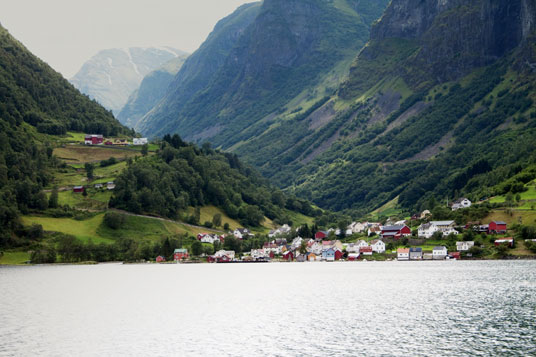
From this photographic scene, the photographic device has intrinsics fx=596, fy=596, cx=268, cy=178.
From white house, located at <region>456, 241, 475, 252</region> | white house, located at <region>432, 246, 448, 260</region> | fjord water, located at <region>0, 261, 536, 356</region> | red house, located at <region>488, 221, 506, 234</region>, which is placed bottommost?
fjord water, located at <region>0, 261, 536, 356</region>

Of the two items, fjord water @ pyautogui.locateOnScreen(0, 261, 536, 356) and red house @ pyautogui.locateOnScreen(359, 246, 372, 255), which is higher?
red house @ pyautogui.locateOnScreen(359, 246, 372, 255)

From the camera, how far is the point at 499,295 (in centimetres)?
8469

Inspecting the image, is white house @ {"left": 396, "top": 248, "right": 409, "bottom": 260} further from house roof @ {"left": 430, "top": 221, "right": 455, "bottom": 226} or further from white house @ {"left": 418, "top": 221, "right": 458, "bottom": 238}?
house roof @ {"left": 430, "top": 221, "right": 455, "bottom": 226}

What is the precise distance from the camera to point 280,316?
75.4 m

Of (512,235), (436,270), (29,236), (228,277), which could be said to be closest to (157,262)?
(29,236)

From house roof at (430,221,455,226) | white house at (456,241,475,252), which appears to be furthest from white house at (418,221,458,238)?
white house at (456,241,475,252)

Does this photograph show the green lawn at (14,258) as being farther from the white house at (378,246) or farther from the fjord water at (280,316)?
the white house at (378,246)

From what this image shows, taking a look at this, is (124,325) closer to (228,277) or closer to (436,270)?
(228,277)

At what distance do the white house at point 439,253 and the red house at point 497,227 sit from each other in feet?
45.3

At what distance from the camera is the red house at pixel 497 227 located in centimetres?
A: 16325

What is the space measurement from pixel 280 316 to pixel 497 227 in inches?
4239

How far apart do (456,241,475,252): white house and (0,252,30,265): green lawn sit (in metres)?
127

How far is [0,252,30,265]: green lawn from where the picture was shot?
577 feet

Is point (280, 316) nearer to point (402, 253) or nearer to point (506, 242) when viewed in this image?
point (506, 242)
